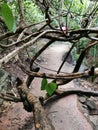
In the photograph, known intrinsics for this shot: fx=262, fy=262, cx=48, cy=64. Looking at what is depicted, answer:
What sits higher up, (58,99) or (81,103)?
(58,99)

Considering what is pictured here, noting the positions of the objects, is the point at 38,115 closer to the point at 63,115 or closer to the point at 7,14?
the point at 7,14

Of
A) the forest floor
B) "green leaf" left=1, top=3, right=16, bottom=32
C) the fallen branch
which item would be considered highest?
"green leaf" left=1, top=3, right=16, bottom=32

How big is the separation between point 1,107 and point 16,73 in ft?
4.85

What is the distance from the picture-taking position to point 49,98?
180 inches

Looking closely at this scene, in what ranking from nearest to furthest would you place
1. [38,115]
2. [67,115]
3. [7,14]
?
[7,14] < [38,115] < [67,115]

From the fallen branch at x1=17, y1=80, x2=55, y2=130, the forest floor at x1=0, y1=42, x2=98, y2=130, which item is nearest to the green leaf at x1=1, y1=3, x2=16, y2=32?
the fallen branch at x1=17, y1=80, x2=55, y2=130

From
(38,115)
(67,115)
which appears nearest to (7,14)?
(38,115)

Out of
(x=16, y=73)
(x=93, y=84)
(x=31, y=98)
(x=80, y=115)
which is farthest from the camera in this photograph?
(x=93, y=84)

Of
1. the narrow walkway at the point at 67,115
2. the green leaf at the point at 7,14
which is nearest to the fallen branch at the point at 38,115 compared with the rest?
the narrow walkway at the point at 67,115

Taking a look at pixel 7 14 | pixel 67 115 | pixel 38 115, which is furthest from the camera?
pixel 67 115

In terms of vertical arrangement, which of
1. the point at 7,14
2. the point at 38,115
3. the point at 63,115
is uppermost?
Answer: the point at 7,14

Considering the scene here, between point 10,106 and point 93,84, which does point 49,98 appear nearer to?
point 10,106

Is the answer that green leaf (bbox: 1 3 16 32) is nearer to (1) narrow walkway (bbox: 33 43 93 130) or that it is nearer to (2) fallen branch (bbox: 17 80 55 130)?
(2) fallen branch (bbox: 17 80 55 130)

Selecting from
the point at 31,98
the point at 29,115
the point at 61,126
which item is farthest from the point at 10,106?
the point at 31,98
